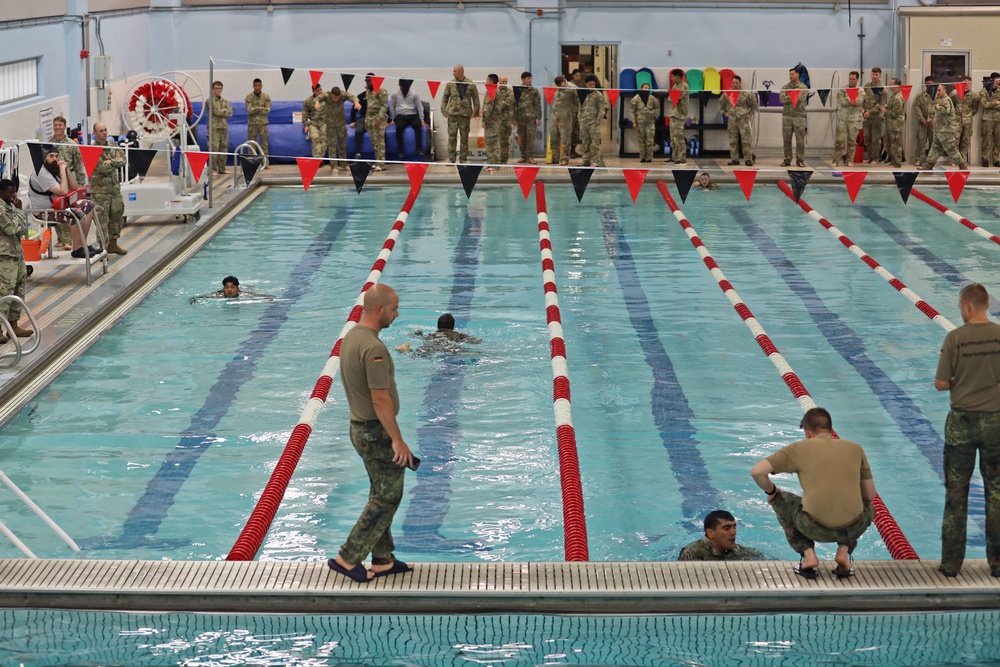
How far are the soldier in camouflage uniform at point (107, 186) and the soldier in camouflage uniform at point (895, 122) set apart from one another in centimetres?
1181

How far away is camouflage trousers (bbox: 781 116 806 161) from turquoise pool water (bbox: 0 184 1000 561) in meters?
3.76

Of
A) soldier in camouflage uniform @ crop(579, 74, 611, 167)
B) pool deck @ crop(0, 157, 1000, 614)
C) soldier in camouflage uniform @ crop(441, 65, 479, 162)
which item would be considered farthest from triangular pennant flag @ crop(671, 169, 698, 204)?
soldier in camouflage uniform @ crop(441, 65, 479, 162)

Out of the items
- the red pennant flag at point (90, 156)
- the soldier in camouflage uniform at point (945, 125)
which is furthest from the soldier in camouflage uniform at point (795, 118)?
the red pennant flag at point (90, 156)

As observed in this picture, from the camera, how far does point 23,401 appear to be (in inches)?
366

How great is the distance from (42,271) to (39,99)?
15.0 feet

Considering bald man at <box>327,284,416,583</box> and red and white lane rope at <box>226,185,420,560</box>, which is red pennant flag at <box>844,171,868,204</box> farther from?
bald man at <box>327,284,416,583</box>

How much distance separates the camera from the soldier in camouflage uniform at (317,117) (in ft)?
64.2

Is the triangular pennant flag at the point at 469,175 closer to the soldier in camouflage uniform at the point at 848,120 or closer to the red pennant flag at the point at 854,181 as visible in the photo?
the red pennant flag at the point at 854,181

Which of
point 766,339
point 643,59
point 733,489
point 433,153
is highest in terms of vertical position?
point 643,59

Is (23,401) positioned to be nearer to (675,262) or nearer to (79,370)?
(79,370)

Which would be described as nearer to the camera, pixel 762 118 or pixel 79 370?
pixel 79 370

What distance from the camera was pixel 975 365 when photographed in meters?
5.37

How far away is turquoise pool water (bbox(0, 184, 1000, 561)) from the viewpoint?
7.35m

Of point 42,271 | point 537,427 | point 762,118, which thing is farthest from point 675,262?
point 762,118
